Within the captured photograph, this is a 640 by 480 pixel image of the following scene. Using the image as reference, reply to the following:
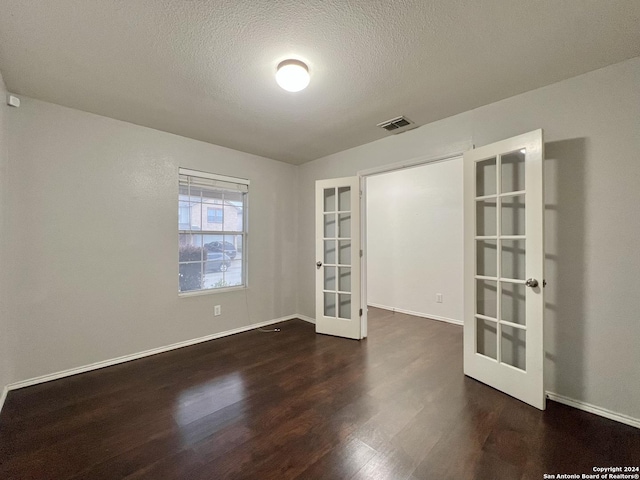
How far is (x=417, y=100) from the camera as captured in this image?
2.31 m

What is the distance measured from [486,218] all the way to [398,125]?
4.24ft

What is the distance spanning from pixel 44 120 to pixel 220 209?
70.2 inches

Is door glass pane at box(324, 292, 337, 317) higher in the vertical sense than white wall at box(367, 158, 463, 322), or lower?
lower

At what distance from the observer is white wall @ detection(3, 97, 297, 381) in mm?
2268

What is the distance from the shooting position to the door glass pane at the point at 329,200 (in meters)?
3.66

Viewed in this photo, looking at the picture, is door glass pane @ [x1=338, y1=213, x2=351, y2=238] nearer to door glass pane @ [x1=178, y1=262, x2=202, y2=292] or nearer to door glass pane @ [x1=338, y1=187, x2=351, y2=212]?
door glass pane @ [x1=338, y1=187, x2=351, y2=212]

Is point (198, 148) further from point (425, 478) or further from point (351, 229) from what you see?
point (425, 478)

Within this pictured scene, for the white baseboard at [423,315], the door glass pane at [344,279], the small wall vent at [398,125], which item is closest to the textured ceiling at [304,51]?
the small wall vent at [398,125]

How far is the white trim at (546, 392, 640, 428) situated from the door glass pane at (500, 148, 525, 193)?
1650 millimetres

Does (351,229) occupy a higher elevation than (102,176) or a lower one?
lower

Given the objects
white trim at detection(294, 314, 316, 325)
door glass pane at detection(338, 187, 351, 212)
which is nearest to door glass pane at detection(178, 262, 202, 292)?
white trim at detection(294, 314, 316, 325)

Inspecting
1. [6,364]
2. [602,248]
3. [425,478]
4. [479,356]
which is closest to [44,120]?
[6,364]

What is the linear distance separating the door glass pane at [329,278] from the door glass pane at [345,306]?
178 millimetres

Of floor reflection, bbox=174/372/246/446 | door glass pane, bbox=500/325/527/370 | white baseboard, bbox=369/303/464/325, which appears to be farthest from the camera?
white baseboard, bbox=369/303/464/325
